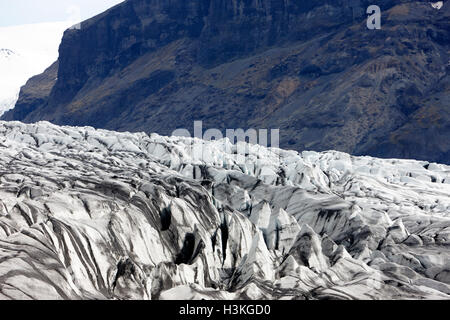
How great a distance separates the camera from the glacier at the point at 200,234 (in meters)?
34.6

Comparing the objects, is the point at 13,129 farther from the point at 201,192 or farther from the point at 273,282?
the point at 273,282

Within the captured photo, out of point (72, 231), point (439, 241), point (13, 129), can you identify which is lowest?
point (439, 241)

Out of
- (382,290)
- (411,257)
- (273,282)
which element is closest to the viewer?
(382,290)

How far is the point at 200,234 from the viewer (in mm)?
47188

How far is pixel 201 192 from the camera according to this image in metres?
56.2

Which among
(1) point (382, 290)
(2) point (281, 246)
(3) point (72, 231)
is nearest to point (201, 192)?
(2) point (281, 246)

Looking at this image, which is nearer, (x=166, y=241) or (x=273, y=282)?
(x=273, y=282)

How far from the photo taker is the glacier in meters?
34.6

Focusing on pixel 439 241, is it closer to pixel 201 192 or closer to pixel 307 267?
pixel 307 267

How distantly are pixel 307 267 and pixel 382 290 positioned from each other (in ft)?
24.0

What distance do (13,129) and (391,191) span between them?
171 ft

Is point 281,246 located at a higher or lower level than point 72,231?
lower

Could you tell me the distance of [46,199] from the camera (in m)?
47.6
